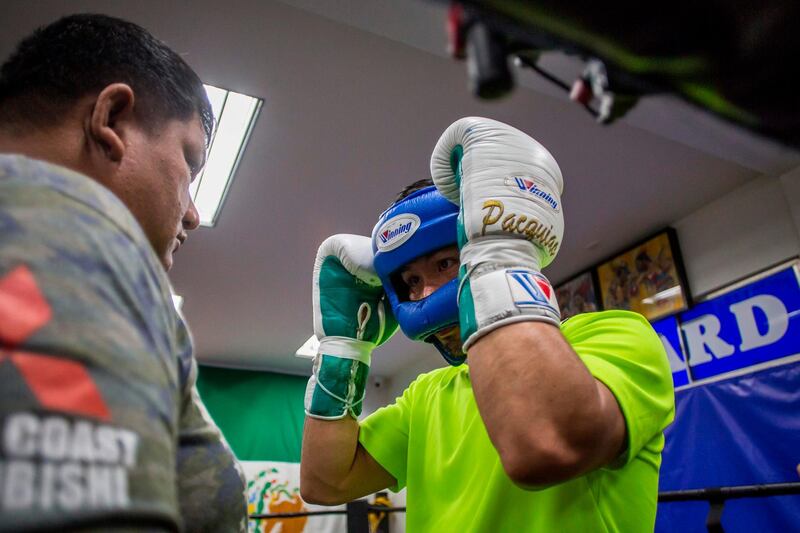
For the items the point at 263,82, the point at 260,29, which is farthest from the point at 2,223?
the point at 263,82

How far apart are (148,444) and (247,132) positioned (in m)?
2.97

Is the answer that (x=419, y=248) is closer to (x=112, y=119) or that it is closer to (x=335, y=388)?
(x=335, y=388)

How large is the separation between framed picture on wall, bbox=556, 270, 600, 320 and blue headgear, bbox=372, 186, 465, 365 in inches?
133

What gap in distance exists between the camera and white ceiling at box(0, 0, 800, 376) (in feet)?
7.91

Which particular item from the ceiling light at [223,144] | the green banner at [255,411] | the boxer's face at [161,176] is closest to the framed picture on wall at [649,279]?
the ceiling light at [223,144]

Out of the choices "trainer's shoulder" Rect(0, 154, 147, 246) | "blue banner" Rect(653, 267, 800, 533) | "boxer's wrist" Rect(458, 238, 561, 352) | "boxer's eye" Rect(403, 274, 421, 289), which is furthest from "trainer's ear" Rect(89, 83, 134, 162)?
"blue banner" Rect(653, 267, 800, 533)

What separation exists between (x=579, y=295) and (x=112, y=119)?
4502mm

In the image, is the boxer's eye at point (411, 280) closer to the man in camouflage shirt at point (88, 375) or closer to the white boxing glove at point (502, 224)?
the white boxing glove at point (502, 224)

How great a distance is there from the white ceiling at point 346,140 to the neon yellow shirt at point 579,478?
930mm

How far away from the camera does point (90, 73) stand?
0.78 m

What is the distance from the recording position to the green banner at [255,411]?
22.2 ft

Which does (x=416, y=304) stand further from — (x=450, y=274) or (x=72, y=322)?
(x=72, y=322)

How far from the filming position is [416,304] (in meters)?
1.35

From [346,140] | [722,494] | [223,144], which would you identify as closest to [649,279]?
[346,140]
